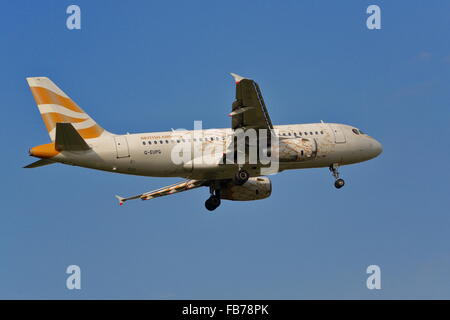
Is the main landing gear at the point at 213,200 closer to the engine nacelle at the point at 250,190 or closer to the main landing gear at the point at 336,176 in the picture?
the engine nacelle at the point at 250,190

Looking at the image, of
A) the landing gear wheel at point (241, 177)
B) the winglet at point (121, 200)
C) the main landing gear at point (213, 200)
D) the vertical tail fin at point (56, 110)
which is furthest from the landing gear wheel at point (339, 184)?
the vertical tail fin at point (56, 110)

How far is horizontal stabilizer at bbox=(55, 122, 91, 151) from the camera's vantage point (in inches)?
1886

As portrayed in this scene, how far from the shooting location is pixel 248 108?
48.9 metres

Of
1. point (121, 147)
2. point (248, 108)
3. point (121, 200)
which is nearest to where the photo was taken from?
point (248, 108)

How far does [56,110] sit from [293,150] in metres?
15.5

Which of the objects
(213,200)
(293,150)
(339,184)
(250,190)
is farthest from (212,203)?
(339,184)

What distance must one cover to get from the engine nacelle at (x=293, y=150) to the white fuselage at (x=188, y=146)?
400mm

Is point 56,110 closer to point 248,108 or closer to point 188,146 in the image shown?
point 188,146

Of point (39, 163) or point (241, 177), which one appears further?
point (241, 177)

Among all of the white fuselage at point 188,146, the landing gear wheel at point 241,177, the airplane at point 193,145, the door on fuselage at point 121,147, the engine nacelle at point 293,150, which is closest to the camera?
the airplane at point 193,145

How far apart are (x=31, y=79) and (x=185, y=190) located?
14.4 m

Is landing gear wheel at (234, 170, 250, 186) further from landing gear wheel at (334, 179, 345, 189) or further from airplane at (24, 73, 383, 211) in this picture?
landing gear wheel at (334, 179, 345, 189)

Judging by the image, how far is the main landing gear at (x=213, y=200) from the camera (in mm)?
58562
